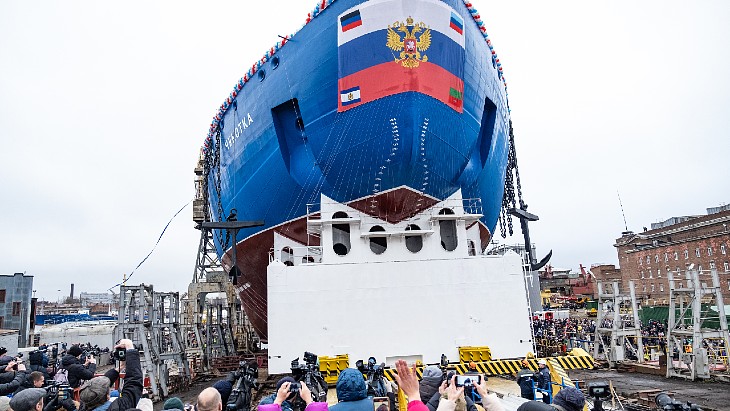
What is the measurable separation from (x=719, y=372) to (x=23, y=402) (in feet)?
53.4

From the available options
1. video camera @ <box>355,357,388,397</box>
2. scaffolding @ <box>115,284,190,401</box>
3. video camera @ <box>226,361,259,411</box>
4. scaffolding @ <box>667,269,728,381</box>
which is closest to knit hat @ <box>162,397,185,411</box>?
video camera @ <box>226,361,259,411</box>

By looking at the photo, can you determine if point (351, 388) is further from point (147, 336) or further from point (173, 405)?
point (147, 336)

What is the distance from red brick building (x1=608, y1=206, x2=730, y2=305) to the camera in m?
40.6

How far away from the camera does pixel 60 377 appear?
7.17 meters

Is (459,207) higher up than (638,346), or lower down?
higher up

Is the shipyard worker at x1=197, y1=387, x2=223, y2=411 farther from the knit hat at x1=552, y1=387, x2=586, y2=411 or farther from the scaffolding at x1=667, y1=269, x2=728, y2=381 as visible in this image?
the scaffolding at x1=667, y1=269, x2=728, y2=381

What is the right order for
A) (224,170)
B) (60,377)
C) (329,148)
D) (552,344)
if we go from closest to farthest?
(60,377)
(329,148)
(224,170)
(552,344)

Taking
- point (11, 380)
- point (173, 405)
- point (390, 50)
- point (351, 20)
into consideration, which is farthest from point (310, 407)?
point (351, 20)

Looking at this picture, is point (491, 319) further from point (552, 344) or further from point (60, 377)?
point (552, 344)

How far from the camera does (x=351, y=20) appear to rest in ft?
39.5

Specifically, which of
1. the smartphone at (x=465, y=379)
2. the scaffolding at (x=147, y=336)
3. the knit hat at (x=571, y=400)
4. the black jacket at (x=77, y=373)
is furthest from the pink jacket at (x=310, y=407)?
the scaffolding at (x=147, y=336)

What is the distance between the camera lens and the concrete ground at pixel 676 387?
10281mm

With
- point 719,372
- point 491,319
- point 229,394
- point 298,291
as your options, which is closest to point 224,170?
point 298,291

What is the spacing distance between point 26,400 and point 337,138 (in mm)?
9662
